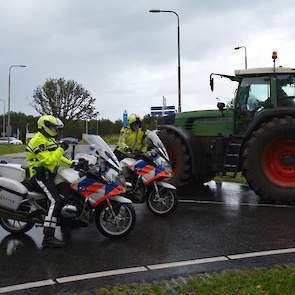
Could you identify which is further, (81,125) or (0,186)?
(81,125)

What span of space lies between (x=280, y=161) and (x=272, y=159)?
151 mm

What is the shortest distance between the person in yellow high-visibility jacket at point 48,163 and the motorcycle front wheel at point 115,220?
0.57m

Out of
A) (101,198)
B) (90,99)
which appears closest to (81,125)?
(90,99)

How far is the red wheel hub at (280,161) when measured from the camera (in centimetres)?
952

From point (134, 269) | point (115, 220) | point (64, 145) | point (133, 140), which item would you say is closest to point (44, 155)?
point (64, 145)

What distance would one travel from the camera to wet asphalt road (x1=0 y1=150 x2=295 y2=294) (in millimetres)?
5422

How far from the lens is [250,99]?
1049 centimetres

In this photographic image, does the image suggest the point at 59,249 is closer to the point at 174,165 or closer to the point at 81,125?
the point at 174,165

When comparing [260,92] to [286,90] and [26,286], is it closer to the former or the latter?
[286,90]

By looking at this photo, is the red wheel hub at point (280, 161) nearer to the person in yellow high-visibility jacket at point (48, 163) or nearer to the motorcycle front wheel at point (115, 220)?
the motorcycle front wheel at point (115, 220)

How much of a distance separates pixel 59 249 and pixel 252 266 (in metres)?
2.44

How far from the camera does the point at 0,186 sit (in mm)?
6945

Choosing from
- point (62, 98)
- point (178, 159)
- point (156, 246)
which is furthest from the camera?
point (62, 98)

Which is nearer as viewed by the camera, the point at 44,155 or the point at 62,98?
the point at 44,155
